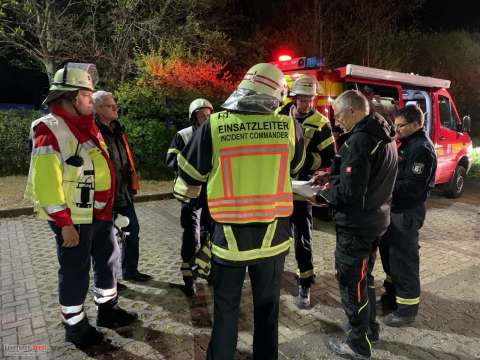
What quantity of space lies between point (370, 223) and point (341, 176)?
0.39m

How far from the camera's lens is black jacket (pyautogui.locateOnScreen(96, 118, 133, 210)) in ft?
12.1

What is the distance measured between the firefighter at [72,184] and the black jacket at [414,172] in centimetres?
243

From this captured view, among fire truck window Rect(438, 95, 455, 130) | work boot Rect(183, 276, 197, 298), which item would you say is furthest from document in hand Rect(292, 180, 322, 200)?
fire truck window Rect(438, 95, 455, 130)

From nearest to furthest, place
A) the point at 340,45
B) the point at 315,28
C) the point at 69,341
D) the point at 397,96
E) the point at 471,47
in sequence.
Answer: the point at 69,341, the point at 397,96, the point at 315,28, the point at 340,45, the point at 471,47

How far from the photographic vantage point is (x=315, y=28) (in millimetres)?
14320

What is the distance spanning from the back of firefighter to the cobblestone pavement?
883mm

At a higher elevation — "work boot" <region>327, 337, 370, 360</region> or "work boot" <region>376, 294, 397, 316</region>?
"work boot" <region>327, 337, 370, 360</region>

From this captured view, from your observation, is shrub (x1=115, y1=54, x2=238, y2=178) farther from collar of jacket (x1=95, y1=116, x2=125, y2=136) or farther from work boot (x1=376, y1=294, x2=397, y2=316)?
work boot (x1=376, y1=294, x2=397, y2=316)

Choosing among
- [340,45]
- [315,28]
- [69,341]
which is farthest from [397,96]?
[340,45]

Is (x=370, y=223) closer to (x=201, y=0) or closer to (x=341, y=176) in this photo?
(x=341, y=176)

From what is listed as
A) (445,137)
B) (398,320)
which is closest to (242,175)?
(398,320)

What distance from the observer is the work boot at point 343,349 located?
295 cm

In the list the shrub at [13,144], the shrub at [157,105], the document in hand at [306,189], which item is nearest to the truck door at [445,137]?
the document in hand at [306,189]

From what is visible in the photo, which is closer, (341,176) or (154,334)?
(341,176)
